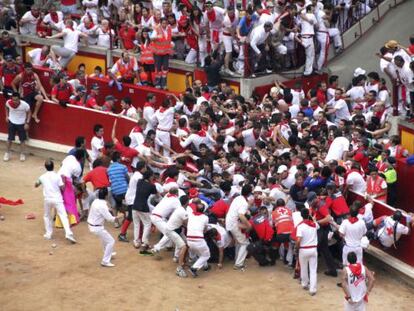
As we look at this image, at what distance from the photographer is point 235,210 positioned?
21359 millimetres

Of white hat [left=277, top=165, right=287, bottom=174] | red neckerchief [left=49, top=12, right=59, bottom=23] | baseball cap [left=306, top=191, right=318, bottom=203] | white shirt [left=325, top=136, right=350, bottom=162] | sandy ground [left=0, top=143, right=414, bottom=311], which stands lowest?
sandy ground [left=0, top=143, right=414, bottom=311]

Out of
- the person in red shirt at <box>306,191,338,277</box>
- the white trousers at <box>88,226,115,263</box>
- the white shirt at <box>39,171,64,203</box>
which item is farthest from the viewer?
the white shirt at <box>39,171,64,203</box>

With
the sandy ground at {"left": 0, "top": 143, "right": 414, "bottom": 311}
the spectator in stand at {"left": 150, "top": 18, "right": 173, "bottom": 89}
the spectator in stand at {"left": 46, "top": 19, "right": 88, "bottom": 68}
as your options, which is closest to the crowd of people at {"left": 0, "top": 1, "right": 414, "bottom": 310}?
the sandy ground at {"left": 0, "top": 143, "right": 414, "bottom": 311}

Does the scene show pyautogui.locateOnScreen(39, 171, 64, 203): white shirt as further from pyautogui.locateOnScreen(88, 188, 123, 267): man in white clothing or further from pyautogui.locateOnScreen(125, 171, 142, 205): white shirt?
pyautogui.locateOnScreen(88, 188, 123, 267): man in white clothing

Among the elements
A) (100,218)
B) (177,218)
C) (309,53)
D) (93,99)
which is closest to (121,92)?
(93,99)

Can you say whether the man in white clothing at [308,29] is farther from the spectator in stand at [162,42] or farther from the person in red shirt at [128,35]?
the person in red shirt at [128,35]

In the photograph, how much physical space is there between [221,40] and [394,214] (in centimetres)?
865

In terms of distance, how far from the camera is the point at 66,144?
28500 mm

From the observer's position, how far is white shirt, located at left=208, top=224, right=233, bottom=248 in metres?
21.5

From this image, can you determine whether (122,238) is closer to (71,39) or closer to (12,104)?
(12,104)

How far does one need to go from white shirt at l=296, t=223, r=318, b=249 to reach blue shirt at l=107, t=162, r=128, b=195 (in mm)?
4263

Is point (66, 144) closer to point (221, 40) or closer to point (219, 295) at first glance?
point (221, 40)

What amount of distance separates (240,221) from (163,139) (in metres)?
4.54

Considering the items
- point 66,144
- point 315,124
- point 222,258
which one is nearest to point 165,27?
point 66,144
